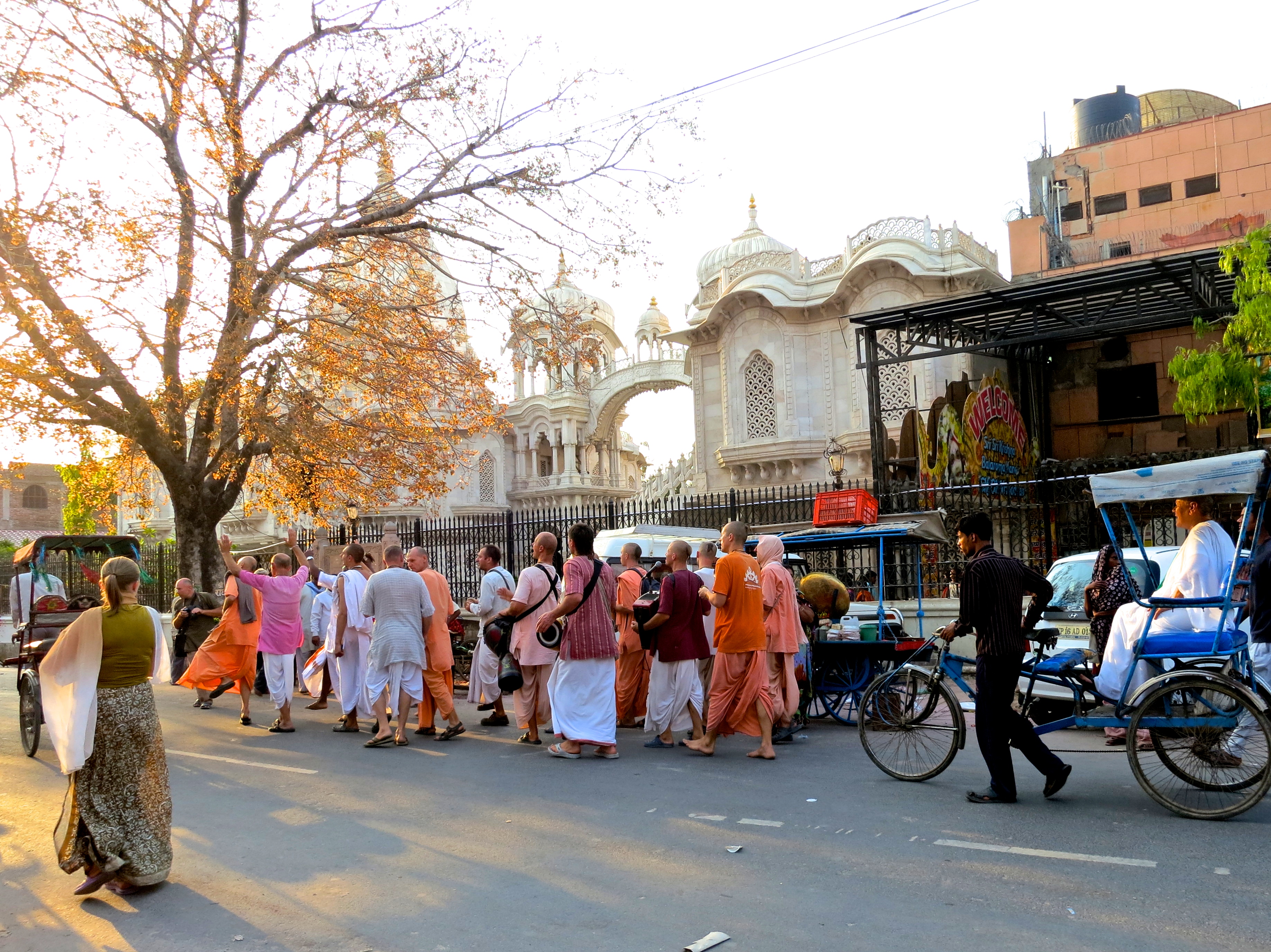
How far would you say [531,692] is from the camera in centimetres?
930

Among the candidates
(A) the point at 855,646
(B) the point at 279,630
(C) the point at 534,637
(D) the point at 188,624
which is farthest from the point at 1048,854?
(D) the point at 188,624

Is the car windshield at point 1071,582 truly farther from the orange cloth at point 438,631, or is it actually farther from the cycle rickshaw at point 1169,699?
the orange cloth at point 438,631

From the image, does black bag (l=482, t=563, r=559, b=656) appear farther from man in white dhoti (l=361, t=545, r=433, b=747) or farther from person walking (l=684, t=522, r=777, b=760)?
person walking (l=684, t=522, r=777, b=760)

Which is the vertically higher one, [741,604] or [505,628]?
[741,604]

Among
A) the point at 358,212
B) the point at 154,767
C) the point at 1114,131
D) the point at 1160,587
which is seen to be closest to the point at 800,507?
the point at 358,212

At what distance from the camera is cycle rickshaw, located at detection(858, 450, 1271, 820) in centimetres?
563

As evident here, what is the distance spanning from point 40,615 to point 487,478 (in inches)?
1450

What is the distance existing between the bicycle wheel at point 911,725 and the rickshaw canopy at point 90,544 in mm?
9015

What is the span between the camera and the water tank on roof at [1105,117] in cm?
3700

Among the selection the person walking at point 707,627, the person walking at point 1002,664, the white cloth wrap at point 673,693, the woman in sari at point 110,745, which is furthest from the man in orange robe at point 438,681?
the person walking at point 1002,664

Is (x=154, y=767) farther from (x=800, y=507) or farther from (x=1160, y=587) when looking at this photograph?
(x=800, y=507)

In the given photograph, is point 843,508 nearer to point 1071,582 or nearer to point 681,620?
point 1071,582

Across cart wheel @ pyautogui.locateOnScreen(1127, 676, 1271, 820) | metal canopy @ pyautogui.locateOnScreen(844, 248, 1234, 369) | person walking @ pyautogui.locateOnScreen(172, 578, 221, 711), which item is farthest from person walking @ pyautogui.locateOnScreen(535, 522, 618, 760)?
metal canopy @ pyautogui.locateOnScreen(844, 248, 1234, 369)

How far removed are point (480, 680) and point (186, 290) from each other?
7807 mm
